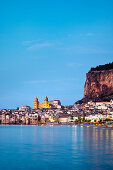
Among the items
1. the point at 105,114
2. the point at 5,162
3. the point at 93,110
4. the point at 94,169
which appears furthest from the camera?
the point at 93,110

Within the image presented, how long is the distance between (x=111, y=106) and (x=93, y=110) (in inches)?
394

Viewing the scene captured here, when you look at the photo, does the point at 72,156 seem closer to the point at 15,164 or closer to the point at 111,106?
the point at 15,164

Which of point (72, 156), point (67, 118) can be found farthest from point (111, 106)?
point (72, 156)

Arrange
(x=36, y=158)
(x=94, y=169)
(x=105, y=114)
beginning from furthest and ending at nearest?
1. (x=105, y=114)
2. (x=36, y=158)
3. (x=94, y=169)

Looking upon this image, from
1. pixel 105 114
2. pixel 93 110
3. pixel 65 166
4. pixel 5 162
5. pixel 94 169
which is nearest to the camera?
pixel 94 169

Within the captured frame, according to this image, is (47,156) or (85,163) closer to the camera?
(85,163)

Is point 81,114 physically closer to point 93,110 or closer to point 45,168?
point 93,110

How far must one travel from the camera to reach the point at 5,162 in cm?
3028

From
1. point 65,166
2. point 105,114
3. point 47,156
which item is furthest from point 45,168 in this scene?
point 105,114

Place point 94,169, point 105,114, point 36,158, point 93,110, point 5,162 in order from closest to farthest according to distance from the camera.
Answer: point 94,169, point 5,162, point 36,158, point 105,114, point 93,110

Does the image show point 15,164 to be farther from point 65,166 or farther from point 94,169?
point 94,169

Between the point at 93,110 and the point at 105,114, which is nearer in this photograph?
the point at 105,114

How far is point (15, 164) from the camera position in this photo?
29.3 m

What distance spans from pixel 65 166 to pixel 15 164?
427cm
